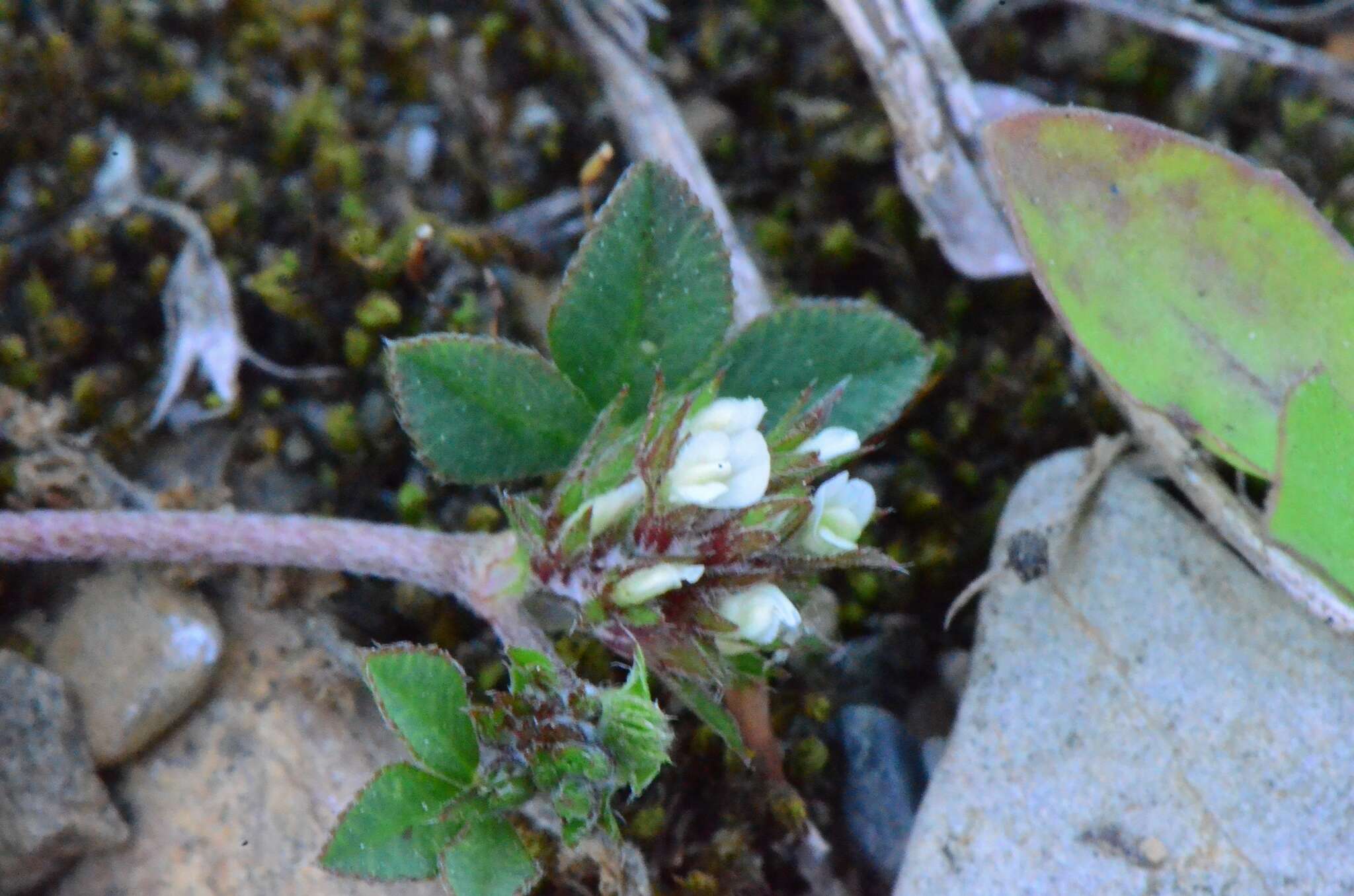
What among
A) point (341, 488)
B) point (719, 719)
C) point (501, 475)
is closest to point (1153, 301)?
point (719, 719)

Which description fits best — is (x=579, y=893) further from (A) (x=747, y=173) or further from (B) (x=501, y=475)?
(A) (x=747, y=173)

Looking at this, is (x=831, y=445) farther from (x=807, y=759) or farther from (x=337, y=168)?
(x=337, y=168)

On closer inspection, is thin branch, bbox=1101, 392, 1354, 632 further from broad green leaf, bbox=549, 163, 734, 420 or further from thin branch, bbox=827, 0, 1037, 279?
broad green leaf, bbox=549, 163, 734, 420

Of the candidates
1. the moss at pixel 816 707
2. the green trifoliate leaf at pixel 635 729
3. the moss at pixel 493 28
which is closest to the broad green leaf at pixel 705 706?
the green trifoliate leaf at pixel 635 729

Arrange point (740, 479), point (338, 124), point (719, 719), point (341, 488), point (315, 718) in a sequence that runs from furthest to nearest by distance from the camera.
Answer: point (338, 124), point (341, 488), point (315, 718), point (719, 719), point (740, 479)

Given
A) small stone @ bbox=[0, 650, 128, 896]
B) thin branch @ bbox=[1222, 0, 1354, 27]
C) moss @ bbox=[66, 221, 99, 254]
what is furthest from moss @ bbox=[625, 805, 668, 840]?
thin branch @ bbox=[1222, 0, 1354, 27]

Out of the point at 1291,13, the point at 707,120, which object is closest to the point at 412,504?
the point at 707,120

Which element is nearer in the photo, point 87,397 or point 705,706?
point 705,706
